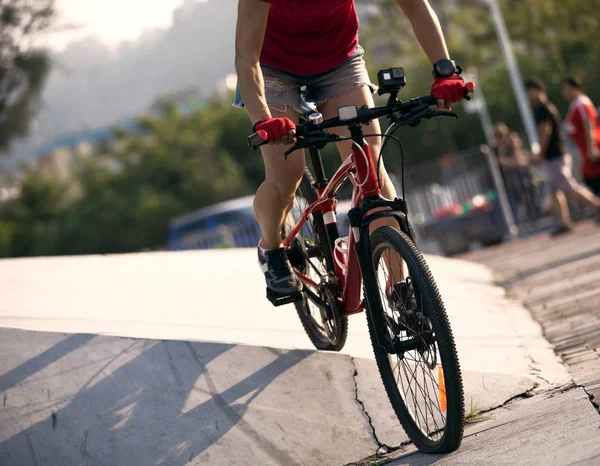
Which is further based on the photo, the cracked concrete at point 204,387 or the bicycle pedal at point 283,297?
the bicycle pedal at point 283,297

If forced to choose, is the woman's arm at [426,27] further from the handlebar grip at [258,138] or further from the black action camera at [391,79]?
the handlebar grip at [258,138]

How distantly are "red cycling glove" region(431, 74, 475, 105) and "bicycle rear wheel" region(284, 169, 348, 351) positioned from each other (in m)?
1.11

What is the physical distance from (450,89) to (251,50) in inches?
35.0

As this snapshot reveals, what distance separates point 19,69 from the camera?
25.7 metres

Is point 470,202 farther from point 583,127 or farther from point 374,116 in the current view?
point 374,116

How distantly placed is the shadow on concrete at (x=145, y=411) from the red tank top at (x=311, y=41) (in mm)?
1351

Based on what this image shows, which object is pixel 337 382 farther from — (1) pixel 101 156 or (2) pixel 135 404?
(1) pixel 101 156

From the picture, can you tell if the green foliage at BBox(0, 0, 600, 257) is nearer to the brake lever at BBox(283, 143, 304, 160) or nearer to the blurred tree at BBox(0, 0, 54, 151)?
the blurred tree at BBox(0, 0, 54, 151)

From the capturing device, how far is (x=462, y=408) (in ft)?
10.1

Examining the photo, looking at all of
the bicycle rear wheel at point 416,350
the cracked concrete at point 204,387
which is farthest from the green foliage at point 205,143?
the bicycle rear wheel at point 416,350

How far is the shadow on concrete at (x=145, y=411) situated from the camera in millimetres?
3482

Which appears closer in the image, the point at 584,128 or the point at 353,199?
the point at 353,199

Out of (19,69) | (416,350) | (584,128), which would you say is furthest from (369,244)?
(19,69)

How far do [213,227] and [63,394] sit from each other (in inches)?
634
